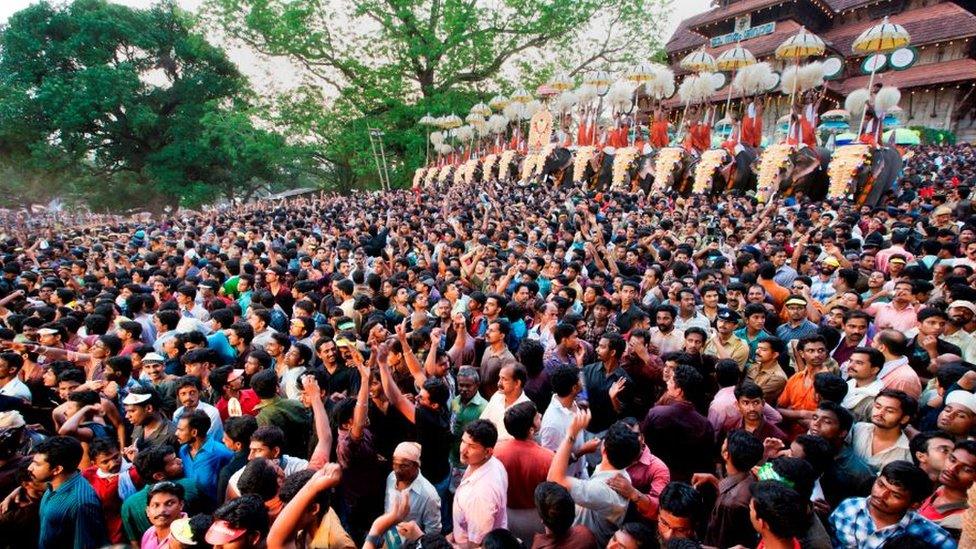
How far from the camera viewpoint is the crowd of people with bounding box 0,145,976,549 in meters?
2.20

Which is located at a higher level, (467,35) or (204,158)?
(467,35)

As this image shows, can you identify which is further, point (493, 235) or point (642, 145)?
point (642, 145)

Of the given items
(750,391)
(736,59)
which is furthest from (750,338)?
(736,59)

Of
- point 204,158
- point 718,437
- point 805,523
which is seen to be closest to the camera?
point 805,523

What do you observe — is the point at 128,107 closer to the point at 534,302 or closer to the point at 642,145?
the point at 642,145

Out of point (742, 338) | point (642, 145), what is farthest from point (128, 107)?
point (742, 338)

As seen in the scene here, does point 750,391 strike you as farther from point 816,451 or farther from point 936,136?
point 936,136

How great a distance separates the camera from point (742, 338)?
170 inches

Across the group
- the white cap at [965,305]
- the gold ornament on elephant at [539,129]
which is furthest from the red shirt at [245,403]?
the gold ornament on elephant at [539,129]

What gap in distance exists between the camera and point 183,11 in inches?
957

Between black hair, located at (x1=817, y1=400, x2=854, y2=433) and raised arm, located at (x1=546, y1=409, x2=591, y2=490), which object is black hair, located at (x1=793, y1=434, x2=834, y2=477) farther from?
raised arm, located at (x1=546, y1=409, x2=591, y2=490)

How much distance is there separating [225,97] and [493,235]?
22345 millimetres

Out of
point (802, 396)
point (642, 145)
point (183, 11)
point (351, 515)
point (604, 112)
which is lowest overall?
point (351, 515)

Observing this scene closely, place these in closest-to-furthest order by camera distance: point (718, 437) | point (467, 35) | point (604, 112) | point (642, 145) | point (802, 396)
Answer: point (718, 437)
point (802, 396)
point (642, 145)
point (604, 112)
point (467, 35)
